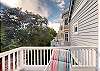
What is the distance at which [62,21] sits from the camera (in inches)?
213

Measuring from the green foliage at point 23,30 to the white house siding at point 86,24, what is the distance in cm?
76

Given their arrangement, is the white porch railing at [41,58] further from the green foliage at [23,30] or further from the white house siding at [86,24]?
the green foliage at [23,30]

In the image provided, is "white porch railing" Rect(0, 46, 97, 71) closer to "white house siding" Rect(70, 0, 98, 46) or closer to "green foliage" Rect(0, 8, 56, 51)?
"white house siding" Rect(70, 0, 98, 46)

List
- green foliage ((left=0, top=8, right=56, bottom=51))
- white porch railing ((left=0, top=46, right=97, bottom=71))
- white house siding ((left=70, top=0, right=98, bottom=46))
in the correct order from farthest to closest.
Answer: green foliage ((left=0, top=8, right=56, bottom=51)) < white porch railing ((left=0, top=46, right=97, bottom=71)) < white house siding ((left=70, top=0, right=98, bottom=46))

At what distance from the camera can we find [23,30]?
5531mm

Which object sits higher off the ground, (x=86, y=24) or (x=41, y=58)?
(x=86, y=24)

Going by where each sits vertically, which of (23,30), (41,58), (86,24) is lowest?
(41,58)

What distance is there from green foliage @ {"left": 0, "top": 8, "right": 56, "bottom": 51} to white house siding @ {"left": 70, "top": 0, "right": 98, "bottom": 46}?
2.50 feet

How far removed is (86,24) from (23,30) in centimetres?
208

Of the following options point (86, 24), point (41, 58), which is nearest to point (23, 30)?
point (41, 58)

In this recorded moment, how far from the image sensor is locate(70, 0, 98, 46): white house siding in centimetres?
367

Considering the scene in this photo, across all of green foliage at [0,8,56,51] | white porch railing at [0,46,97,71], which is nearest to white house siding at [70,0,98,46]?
white porch railing at [0,46,97,71]

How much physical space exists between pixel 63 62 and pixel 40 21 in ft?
9.65

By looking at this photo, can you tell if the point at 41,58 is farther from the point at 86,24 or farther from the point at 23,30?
the point at 86,24
